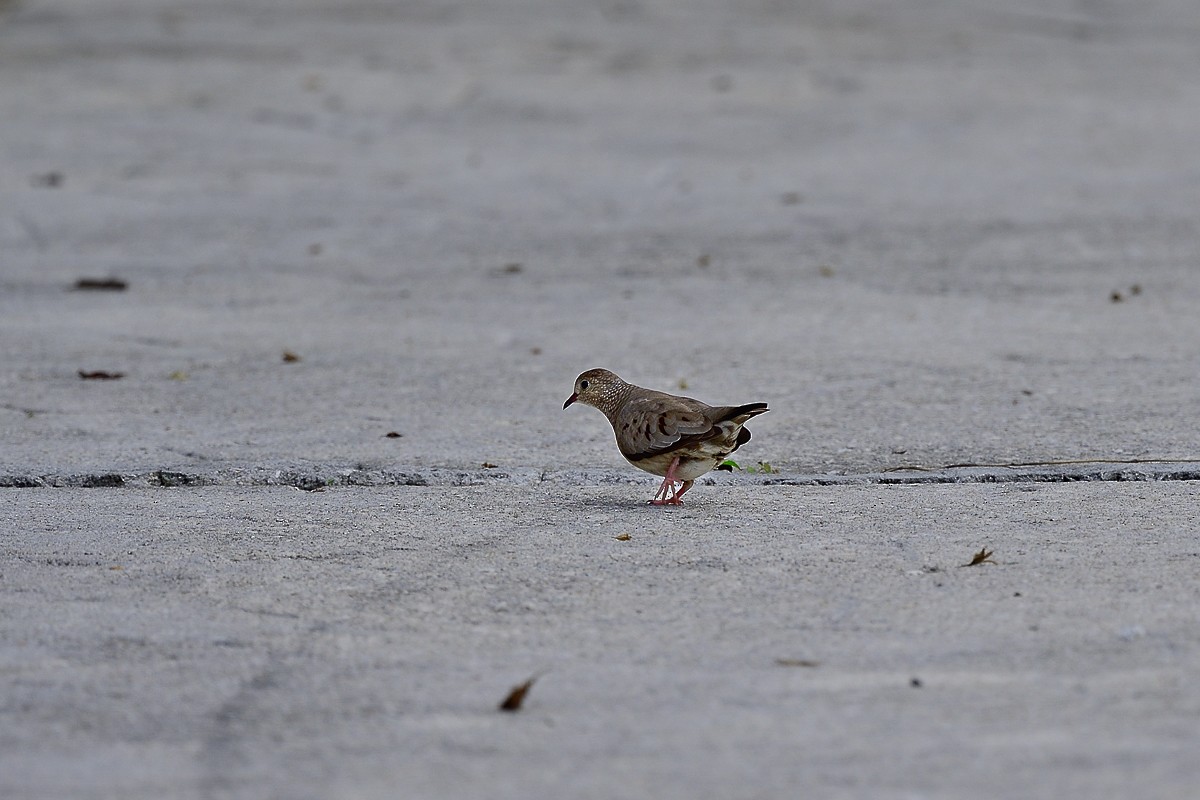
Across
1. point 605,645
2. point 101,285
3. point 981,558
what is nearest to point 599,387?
point 981,558

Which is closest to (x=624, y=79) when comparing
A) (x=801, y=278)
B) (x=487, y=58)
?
(x=487, y=58)

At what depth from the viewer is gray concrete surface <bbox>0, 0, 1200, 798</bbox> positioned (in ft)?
12.0

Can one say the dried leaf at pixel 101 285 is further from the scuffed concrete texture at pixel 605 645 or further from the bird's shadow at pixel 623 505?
the bird's shadow at pixel 623 505

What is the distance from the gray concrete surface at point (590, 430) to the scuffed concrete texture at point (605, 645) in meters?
0.02

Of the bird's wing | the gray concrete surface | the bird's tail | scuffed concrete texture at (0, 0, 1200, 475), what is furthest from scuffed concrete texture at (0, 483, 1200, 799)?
scuffed concrete texture at (0, 0, 1200, 475)

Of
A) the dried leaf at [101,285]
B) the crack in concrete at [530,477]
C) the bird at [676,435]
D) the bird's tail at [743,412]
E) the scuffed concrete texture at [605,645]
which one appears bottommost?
the dried leaf at [101,285]

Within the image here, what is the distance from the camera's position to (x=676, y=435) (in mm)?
5387

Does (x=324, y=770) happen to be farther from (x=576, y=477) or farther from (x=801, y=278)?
(x=801, y=278)

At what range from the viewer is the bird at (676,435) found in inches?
211

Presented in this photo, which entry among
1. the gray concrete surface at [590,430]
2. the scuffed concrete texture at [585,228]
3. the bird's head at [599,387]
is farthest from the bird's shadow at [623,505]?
the scuffed concrete texture at [585,228]

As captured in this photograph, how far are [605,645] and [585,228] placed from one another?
767 centimetres

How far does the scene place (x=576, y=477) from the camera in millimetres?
6121

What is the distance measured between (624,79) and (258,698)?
1382 cm

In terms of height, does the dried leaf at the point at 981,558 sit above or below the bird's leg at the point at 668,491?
above
